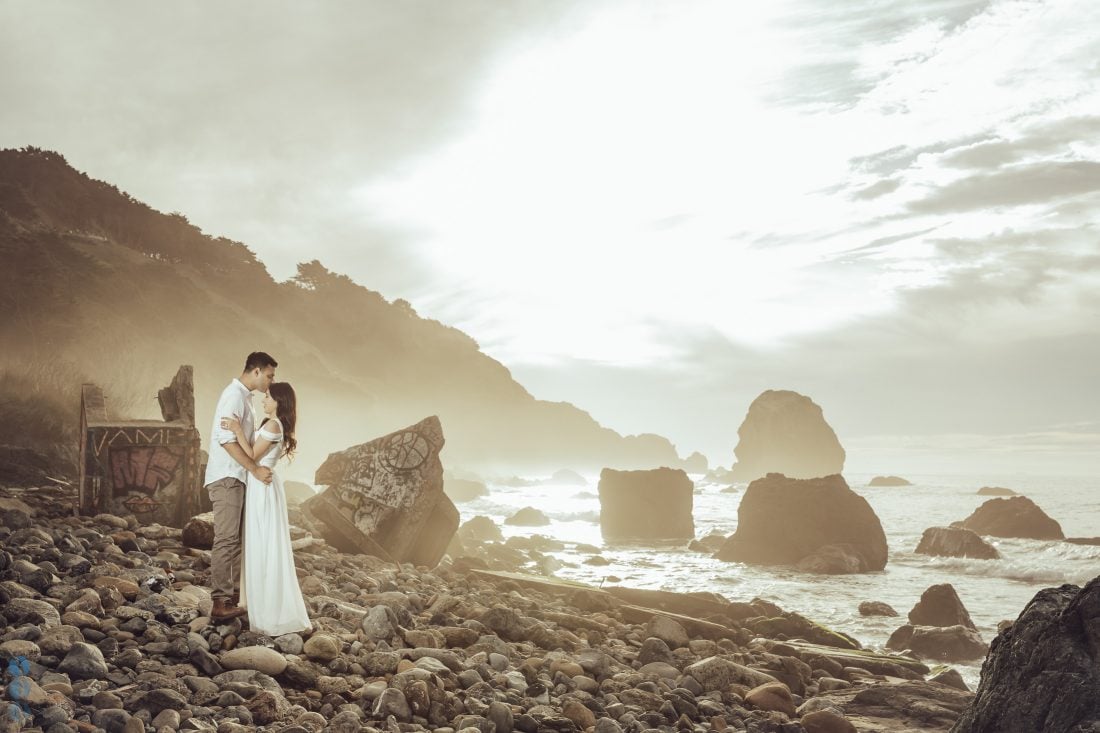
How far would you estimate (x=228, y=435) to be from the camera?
7016 millimetres

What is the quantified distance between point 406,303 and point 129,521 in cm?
8187

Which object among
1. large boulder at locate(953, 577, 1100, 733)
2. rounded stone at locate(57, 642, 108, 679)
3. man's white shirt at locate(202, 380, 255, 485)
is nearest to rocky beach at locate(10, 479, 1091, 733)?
rounded stone at locate(57, 642, 108, 679)

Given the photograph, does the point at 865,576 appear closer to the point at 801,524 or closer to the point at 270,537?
the point at 801,524

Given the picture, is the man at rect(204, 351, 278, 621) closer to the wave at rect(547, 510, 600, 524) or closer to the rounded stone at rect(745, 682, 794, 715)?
the rounded stone at rect(745, 682, 794, 715)

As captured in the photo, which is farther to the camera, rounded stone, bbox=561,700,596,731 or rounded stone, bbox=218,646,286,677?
rounded stone, bbox=561,700,596,731

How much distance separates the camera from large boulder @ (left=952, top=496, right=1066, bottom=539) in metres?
39.0

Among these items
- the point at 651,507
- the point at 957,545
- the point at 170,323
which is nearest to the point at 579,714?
the point at 957,545

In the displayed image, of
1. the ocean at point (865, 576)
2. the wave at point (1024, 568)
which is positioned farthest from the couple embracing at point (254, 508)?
the wave at point (1024, 568)

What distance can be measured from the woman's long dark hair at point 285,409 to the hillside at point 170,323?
15.9 m

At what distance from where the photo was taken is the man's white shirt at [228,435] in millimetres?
7070

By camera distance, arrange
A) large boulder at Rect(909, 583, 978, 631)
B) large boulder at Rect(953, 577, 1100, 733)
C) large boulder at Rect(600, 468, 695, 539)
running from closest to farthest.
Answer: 1. large boulder at Rect(953, 577, 1100, 733)
2. large boulder at Rect(909, 583, 978, 631)
3. large boulder at Rect(600, 468, 695, 539)

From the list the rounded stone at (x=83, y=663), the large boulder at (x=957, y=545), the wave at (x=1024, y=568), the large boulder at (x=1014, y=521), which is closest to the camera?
the rounded stone at (x=83, y=663)

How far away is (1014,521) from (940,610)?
87.2 ft

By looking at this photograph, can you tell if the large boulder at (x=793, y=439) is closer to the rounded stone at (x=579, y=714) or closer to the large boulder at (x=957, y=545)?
the large boulder at (x=957, y=545)
